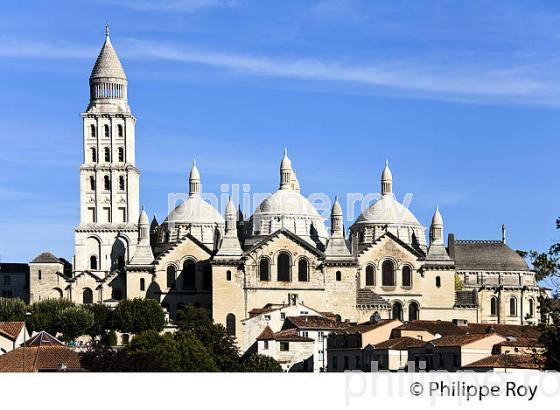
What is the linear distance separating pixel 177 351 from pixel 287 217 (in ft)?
113

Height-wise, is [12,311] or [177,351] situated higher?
[12,311]

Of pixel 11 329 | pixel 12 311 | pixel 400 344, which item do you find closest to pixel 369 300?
pixel 12 311

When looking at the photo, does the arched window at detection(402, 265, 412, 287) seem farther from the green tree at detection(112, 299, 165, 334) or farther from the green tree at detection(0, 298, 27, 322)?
the green tree at detection(0, 298, 27, 322)

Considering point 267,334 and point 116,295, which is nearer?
point 267,334

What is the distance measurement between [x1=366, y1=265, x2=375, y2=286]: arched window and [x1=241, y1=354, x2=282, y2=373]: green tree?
75.3 ft

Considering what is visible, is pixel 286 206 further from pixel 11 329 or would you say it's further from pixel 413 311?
pixel 11 329

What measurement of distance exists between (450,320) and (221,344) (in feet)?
71.5

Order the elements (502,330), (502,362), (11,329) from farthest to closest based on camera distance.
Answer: (502,330) < (11,329) < (502,362)

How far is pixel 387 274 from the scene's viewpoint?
349 feet

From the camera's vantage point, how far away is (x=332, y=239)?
335ft

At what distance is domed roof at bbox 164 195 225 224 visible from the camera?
373ft

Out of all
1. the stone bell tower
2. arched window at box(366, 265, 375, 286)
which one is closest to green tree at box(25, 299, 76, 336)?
the stone bell tower
